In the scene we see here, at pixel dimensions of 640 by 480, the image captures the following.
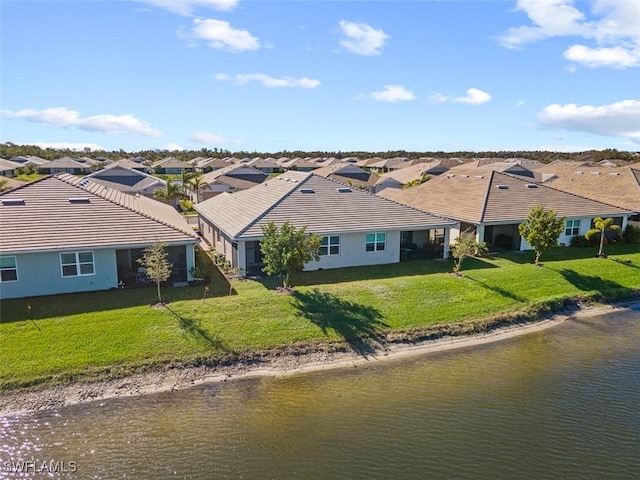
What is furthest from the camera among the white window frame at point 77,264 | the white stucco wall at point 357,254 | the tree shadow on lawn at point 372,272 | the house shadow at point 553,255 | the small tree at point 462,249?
the house shadow at point 553,255

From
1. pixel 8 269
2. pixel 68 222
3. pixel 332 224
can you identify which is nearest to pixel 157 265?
pixel 68 222

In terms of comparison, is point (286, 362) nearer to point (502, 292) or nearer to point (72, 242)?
point (72, 242)

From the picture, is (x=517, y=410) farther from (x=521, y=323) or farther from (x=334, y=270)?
(x=334, y=270)

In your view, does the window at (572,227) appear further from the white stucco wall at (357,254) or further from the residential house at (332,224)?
the white stucco wall at (357,254)

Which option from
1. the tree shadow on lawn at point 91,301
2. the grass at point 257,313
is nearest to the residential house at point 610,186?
the grass at point 257,313

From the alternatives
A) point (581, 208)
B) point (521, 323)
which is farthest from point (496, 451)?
point (581, 208)

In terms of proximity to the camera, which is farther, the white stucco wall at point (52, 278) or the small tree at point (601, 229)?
the small tree at point (601, 229)

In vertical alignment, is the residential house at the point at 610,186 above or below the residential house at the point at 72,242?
above
